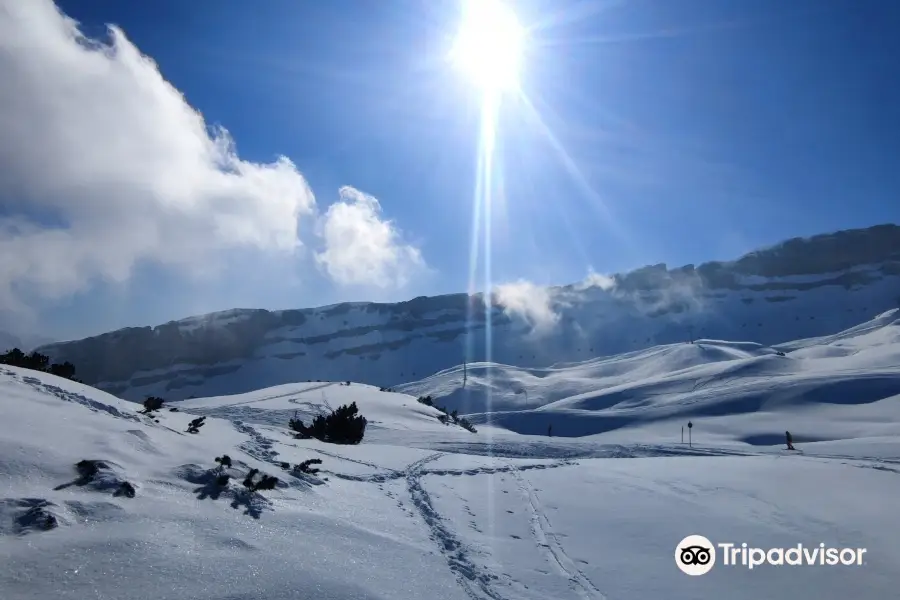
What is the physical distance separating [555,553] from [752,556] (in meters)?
2.58

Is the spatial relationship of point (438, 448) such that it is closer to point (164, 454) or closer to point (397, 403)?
point (164, 454)

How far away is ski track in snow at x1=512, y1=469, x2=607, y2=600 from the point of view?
6.33 meters

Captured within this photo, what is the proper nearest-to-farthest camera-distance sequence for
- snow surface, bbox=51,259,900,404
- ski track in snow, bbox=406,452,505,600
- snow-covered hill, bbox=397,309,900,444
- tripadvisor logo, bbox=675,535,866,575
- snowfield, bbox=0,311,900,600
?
snowfield, bbox=0,311,900,600, ski track in snow, bbox=406,452,505,600, tripadvisor logo, bbox=675,535,866,575, snow-covered hill, bbox=397,309,900,444, snow surface, bbox=51,259,900,404

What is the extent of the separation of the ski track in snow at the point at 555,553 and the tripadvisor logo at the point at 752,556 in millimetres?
1405

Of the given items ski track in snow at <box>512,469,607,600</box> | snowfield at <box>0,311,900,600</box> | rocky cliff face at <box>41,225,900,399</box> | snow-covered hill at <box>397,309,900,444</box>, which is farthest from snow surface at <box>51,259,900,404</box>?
ski track in snow at <box>512,469,607,600</box>

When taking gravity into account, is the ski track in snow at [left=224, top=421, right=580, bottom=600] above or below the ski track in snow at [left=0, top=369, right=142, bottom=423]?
below

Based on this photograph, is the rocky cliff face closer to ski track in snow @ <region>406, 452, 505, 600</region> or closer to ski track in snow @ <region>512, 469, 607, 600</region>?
ski track in snow @ <region>512, 469, 607, 600</region>

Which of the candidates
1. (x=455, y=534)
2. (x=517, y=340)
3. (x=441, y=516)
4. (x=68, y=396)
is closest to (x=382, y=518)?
(x=455, y=534)

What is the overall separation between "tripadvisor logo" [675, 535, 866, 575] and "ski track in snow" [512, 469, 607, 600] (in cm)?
141

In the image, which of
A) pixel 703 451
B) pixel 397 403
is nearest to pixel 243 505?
pixel 703 451

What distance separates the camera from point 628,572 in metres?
6.96

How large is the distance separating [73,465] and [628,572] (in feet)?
21.0

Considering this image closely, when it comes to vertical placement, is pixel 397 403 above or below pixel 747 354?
below

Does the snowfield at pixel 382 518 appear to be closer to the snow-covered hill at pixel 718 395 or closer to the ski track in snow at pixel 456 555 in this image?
the ski track in snow at pixel 456 555
